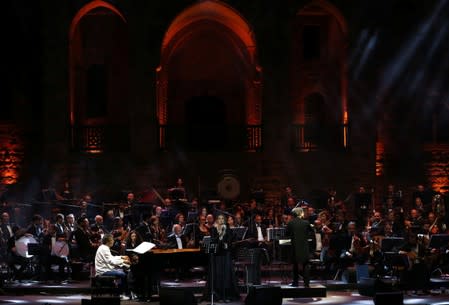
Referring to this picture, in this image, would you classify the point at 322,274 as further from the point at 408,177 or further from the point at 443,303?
the point at 408,177

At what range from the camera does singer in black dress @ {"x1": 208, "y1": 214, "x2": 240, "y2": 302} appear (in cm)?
1784

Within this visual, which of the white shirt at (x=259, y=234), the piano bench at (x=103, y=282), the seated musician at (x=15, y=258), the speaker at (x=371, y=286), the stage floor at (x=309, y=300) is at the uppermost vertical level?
the white shirt at (x=259, y=234)

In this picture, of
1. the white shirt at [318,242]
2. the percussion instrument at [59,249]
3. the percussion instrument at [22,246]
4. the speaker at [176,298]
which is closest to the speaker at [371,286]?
the white shirt at [318,242]

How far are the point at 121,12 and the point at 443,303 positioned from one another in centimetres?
1658

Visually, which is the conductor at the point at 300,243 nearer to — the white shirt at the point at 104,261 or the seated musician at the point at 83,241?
the white shirt at the point at 104,261

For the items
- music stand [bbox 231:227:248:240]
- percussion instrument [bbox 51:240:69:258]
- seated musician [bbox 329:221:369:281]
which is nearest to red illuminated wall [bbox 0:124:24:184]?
percussion instrument [bbox 51:240:69:258]

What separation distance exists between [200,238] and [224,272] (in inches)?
135

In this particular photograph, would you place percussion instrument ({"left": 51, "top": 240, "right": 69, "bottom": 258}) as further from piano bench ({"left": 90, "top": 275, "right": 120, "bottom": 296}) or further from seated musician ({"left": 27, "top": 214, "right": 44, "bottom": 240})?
piano bench ({"left": 90, "top": 275, "right": 120, "bottom": 296})

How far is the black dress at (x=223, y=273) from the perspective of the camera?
17.8m

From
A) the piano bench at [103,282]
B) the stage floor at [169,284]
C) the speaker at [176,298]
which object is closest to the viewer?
the speaker at [176,298]

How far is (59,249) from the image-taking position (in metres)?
21.0

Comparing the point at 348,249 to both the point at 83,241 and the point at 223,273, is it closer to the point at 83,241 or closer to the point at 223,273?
the point at 223,273

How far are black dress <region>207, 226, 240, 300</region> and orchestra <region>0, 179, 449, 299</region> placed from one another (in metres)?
0.20

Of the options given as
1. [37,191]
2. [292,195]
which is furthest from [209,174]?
[37,191]
